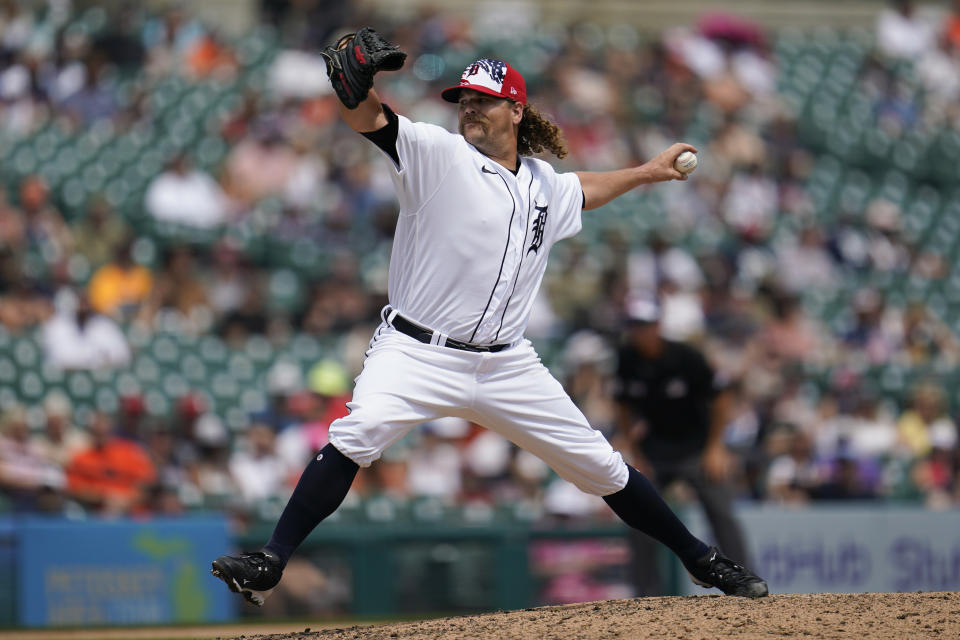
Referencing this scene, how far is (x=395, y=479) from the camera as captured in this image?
8.97m

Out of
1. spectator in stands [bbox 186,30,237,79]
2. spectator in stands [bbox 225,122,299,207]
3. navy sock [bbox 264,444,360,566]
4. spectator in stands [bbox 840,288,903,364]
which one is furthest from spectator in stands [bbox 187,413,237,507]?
spectator in stands [bbox 840,288,903,364]

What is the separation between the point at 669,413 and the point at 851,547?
7.73 feet

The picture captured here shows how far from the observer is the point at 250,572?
4211mm

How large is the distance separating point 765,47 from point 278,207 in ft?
25.1

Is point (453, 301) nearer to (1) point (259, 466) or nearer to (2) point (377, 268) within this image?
(1) point (259, 466)

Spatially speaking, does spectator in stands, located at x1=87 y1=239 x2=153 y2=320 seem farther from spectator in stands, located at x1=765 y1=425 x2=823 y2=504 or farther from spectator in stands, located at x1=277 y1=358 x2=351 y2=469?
spectator in stands, located at x1=765 y1=425 x2=823 y2=504

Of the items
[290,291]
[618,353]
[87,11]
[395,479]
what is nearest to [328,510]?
[618,353]

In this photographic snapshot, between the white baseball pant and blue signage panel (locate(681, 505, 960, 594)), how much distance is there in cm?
397

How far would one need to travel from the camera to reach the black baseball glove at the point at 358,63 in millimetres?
4133

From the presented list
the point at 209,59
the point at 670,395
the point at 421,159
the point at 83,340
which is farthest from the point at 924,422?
the point at 209,59

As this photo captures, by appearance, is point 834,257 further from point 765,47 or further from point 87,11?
point 87,11

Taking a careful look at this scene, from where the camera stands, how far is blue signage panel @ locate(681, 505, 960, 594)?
8.71 metres

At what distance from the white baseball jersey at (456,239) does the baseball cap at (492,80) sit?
192 millimetres

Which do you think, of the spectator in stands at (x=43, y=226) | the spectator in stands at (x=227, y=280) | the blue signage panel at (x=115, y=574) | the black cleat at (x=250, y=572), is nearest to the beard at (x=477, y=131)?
the black cleat at (x=250, y=572)
